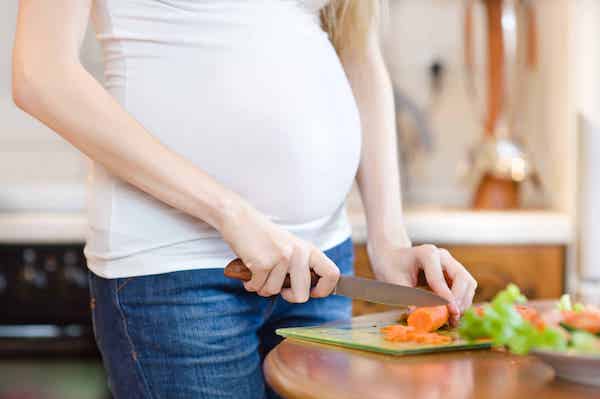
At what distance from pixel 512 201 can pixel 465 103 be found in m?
0.35

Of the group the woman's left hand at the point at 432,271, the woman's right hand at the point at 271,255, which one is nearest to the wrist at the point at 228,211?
the woman's right hand at the point at 271,255

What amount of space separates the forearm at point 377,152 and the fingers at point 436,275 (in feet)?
0.30

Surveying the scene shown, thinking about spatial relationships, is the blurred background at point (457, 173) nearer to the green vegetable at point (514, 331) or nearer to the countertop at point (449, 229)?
the countertop at point (449, 229)

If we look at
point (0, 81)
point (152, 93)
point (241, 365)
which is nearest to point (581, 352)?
point (241, 365)

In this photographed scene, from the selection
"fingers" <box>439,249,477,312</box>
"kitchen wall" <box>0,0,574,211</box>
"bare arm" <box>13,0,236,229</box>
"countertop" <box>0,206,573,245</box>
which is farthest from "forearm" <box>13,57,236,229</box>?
"kitchen wall" <box>0,0,574,211</box>

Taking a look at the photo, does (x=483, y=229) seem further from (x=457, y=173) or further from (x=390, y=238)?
(x=390, y=238)

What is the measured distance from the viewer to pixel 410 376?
0.74 metres

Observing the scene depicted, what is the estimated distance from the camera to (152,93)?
0.94 meters

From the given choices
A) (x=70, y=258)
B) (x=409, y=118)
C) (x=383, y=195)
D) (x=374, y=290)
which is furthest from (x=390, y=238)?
(x=409, y=118)

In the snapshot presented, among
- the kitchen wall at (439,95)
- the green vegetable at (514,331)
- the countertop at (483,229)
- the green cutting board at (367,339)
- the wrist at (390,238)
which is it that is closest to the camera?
the green vegetable at (514,331)

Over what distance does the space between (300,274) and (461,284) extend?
0.18m

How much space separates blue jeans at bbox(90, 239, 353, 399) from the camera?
36.2 inches

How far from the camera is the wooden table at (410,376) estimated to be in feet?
2.29

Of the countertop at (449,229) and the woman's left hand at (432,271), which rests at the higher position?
Result: the woman's left hand at (432,271)
